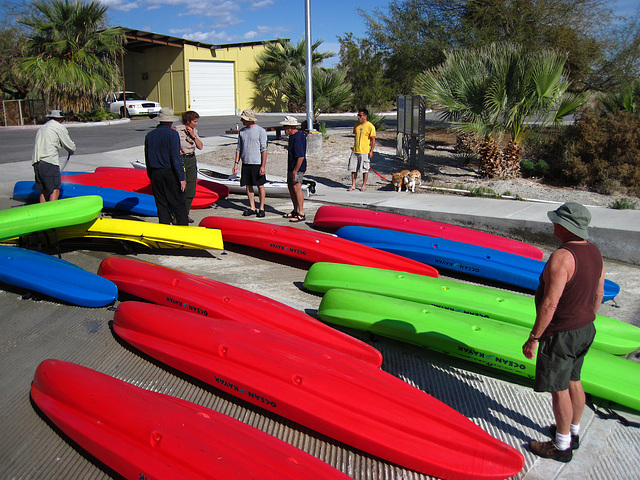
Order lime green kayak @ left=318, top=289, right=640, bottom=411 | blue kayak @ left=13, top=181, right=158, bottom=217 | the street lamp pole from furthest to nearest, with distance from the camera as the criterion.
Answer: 1. the street lamp pole
2. blue kayak @ left=13, top=181, right=158, bottom=217
3. lime green kayak @ left=318, top=289, right=640, bottom=411

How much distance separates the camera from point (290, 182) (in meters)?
8.13

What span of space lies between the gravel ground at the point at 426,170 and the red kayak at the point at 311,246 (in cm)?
490

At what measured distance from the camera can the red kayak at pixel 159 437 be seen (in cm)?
273

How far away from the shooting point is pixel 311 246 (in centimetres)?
628

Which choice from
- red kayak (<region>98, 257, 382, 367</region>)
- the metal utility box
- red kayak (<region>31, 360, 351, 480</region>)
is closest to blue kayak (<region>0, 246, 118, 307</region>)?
red kayak (<region>98, 257, 382, 367</region>)

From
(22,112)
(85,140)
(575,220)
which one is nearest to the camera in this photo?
(575,220)

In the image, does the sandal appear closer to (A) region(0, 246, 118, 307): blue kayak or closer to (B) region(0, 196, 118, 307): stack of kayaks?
(B) region(0, 196, 118, 307): stack of kayaks

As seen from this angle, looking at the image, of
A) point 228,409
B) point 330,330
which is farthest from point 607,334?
point 228,409

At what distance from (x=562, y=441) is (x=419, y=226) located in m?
4.27

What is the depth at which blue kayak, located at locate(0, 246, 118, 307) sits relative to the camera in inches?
188

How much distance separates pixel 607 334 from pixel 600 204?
6.13 m

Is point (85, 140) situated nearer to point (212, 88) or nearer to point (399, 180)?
point (399, 180)

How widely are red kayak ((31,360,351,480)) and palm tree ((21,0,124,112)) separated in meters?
25.0

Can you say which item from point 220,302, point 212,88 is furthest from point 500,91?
point 212,88
